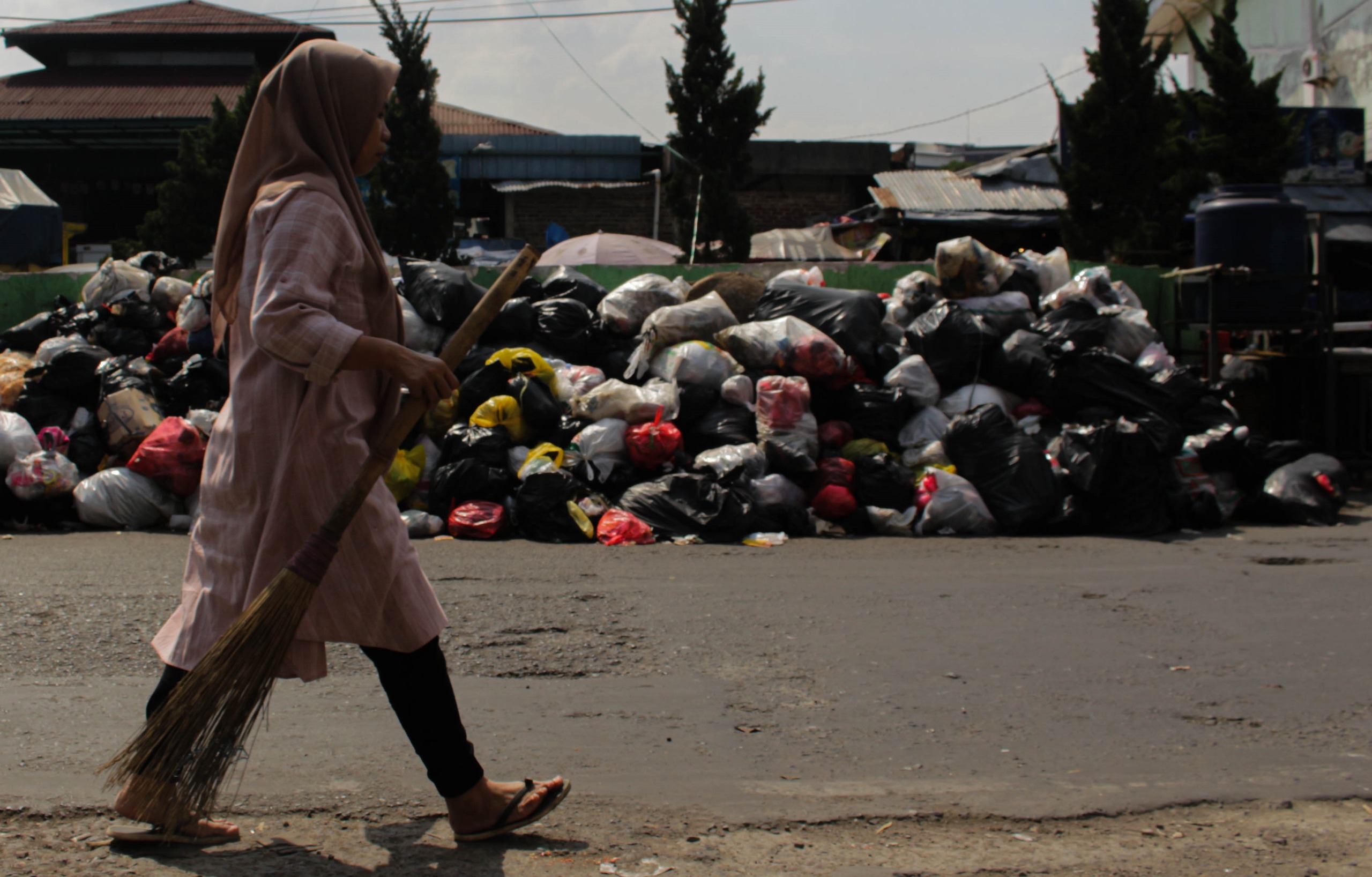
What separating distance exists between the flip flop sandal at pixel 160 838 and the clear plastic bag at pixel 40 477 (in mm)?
4840

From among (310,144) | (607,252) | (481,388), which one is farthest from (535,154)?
(310,144)

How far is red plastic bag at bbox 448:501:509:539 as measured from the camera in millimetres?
6086

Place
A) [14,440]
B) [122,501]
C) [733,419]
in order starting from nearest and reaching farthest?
1. [122,501]
2. [14,440]
3. [733,419]

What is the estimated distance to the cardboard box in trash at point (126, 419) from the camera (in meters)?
6.71

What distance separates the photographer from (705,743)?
280 cm

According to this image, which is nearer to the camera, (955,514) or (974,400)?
(955,514)

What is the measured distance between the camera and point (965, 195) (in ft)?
59.0

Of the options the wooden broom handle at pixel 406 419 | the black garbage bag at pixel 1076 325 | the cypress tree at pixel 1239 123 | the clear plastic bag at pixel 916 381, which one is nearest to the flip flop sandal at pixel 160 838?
the wooden broom handle at pixel 406 419

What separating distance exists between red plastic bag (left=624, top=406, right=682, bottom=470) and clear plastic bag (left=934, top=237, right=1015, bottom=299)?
2.85 m

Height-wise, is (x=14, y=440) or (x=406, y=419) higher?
(x=406, y=419)

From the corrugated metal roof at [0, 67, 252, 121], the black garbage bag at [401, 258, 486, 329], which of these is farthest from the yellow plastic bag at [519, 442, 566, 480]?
the corrugated metal roof at [0, 67, 252, 121]

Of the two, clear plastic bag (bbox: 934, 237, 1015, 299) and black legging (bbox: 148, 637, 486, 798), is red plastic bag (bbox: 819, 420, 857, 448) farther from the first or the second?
black legging (bbox: 148, 637, 486, 798)

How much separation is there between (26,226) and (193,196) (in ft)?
10.4

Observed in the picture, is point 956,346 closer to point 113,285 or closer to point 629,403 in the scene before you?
point 629,403
